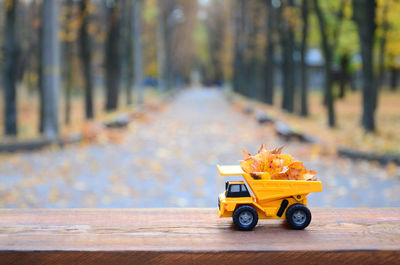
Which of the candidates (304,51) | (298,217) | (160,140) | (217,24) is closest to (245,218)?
(298,217)

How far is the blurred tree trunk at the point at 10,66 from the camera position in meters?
15.4

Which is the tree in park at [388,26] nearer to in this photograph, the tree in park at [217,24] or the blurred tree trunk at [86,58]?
the blurred tree trunk at [86,58]

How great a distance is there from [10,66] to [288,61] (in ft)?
44.5

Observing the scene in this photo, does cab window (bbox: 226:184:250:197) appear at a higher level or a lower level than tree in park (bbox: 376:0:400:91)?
lower

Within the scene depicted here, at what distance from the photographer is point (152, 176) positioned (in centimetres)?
1018

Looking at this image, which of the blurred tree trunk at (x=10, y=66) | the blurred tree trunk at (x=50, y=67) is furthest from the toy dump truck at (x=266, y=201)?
the blurred tree trunk at (x=10, y=66)

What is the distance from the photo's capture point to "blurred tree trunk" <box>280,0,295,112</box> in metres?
23.8

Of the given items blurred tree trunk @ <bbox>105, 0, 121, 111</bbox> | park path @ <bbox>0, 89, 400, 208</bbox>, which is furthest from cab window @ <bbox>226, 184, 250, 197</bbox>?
blurred tree trunk @ <bbox>105, 0, 121, 111</bbox>

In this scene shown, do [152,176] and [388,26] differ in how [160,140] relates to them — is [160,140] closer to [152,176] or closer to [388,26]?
[152,176]

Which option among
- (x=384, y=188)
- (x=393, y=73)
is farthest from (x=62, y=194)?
(x=393, y=73)

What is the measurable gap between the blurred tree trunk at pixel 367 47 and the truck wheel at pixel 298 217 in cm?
1330

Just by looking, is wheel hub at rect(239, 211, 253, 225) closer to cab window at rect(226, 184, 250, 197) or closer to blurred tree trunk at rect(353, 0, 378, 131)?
cab window at rect(226, 184, 250, 197)

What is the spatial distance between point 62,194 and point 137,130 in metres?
10.6

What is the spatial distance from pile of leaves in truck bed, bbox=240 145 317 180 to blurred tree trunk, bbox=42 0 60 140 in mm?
12160
